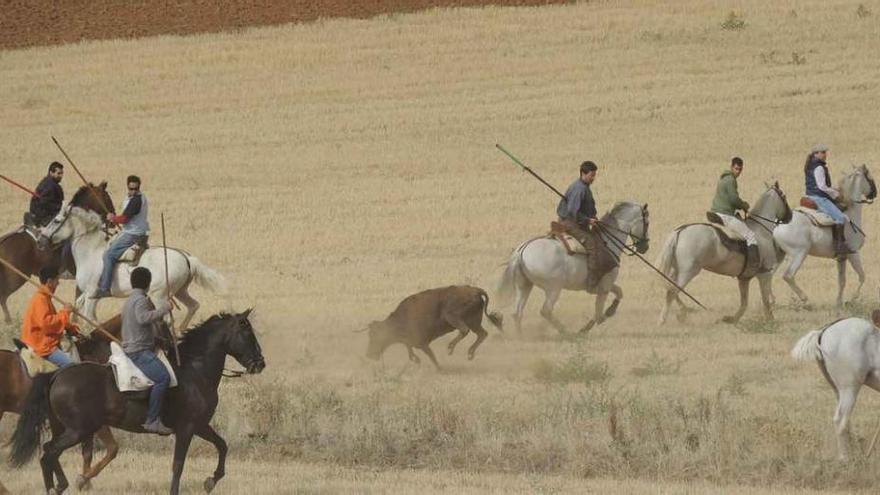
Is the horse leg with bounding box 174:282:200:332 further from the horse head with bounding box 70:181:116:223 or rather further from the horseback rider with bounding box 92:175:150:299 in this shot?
the horse head with bounding box 70:181:116:223

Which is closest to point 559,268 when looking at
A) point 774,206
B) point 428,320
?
point 428,320

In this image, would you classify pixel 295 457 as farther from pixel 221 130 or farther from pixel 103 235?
pixel 221 130

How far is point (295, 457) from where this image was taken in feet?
55.7

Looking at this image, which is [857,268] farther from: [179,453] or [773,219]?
[179,453]

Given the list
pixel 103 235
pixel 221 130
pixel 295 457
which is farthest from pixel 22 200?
pixel 295 457

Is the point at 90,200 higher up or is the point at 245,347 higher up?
the point at 90,200

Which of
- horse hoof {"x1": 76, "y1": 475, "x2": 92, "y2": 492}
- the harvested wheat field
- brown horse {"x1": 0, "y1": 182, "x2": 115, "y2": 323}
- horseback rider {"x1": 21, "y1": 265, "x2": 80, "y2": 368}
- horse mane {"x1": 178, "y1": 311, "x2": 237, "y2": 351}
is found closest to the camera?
horse mane {"x1": 178, "y1": 311, "x2": 237, "y2": 351}

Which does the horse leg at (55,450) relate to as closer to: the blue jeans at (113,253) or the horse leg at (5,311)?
the blue jeans at (113,253)

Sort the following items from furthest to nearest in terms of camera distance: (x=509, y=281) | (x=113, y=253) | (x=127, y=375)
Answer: (x=509, y=281) < (x=113, y=253) < (x=127, y=375)

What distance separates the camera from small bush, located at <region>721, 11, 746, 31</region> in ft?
163

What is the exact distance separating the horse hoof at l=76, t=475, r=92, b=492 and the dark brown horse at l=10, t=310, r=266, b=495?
201mm

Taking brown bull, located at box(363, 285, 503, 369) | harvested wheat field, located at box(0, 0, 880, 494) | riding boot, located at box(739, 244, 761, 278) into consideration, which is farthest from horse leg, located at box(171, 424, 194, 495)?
riding boot, located at box(739, 244, 761, 278)

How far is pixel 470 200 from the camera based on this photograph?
3494 centimetres

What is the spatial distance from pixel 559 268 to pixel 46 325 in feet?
30.5
